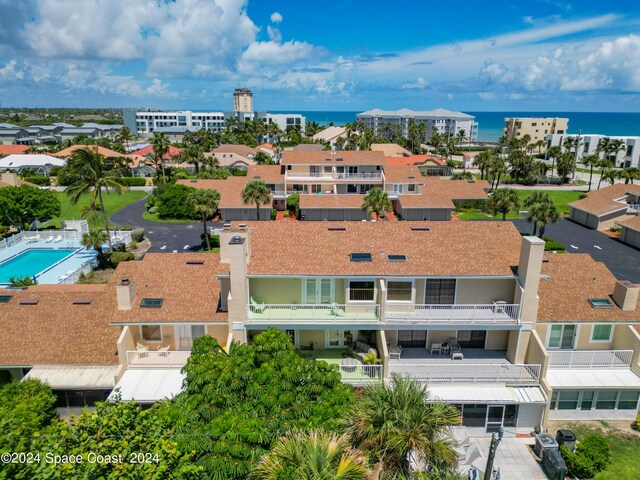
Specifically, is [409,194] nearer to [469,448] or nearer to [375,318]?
[375,318]

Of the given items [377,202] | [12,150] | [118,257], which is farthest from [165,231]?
[12,150]

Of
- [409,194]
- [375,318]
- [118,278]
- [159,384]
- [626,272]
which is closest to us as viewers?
[159,384]

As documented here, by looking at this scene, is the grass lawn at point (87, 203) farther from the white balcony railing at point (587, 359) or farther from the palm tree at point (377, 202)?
the white balcony railing at point (587, 359)

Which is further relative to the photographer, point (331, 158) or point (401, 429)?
point (331, 158)

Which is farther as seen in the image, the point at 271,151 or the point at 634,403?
the point at 271,151

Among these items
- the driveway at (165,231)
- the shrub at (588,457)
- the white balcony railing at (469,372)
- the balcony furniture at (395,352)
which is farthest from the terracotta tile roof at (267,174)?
the shrub at (588,457)

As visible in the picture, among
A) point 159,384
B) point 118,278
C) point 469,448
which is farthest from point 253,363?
point 118,278

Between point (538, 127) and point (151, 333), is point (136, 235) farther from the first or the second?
point (538, 127)
